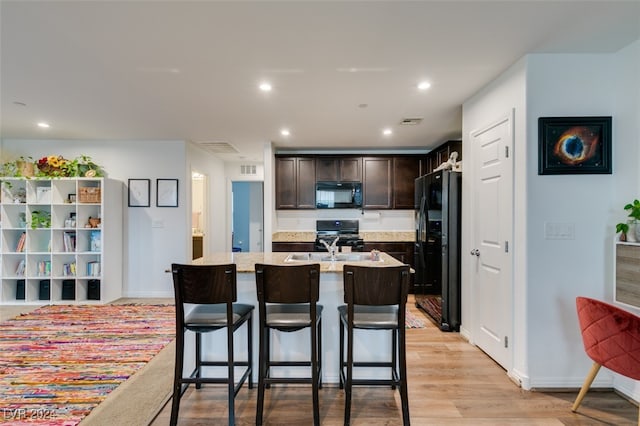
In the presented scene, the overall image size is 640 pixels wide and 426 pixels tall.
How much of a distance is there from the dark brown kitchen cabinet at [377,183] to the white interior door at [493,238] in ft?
7.98

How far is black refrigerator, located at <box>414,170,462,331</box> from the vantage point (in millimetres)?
3490

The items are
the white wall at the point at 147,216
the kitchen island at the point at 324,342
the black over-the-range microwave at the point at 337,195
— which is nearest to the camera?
the kitchen island at the point at 324,342

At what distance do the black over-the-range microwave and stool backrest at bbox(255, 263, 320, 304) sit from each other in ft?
11.4

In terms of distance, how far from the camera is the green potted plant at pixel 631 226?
2.03 metres

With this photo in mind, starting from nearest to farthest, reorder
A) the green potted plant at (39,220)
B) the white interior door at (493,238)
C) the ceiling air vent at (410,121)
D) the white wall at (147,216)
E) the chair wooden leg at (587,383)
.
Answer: the chair wooden leg at (587,383), the white interior door at (493,238), the ceiling air vent at (410,121), the green potted plant at (39,220), the white wall at (147,216)

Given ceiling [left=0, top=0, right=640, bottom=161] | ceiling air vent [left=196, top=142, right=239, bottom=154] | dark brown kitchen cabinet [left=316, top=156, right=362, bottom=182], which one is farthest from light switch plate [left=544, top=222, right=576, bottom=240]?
ceiling air vent [left=196, top=142, right=239, bottom=154]

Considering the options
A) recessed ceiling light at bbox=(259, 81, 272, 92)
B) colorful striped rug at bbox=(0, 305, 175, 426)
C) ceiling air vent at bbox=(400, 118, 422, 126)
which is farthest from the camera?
ceiling air vent at bbox=(400, 118, 422, 126)

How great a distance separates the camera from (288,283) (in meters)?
1.97

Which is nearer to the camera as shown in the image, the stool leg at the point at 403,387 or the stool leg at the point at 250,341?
the stool leg at the point at 403,387

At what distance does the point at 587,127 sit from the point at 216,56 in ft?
8.94

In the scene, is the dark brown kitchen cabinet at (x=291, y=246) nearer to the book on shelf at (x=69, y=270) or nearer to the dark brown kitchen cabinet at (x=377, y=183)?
the dark brown kitchen cabinet at (x=377, y=183)

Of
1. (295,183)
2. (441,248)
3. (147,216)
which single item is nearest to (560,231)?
(441,248)

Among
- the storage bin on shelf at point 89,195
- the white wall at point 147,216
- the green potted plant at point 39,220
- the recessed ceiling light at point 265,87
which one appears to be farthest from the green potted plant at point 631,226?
the green potted plant at point 39,220

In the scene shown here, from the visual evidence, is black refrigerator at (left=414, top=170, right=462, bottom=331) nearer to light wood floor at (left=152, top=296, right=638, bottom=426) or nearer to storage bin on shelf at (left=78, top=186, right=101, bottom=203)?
light wood floor at (left=152, top=296, right=638, bottom=426)
